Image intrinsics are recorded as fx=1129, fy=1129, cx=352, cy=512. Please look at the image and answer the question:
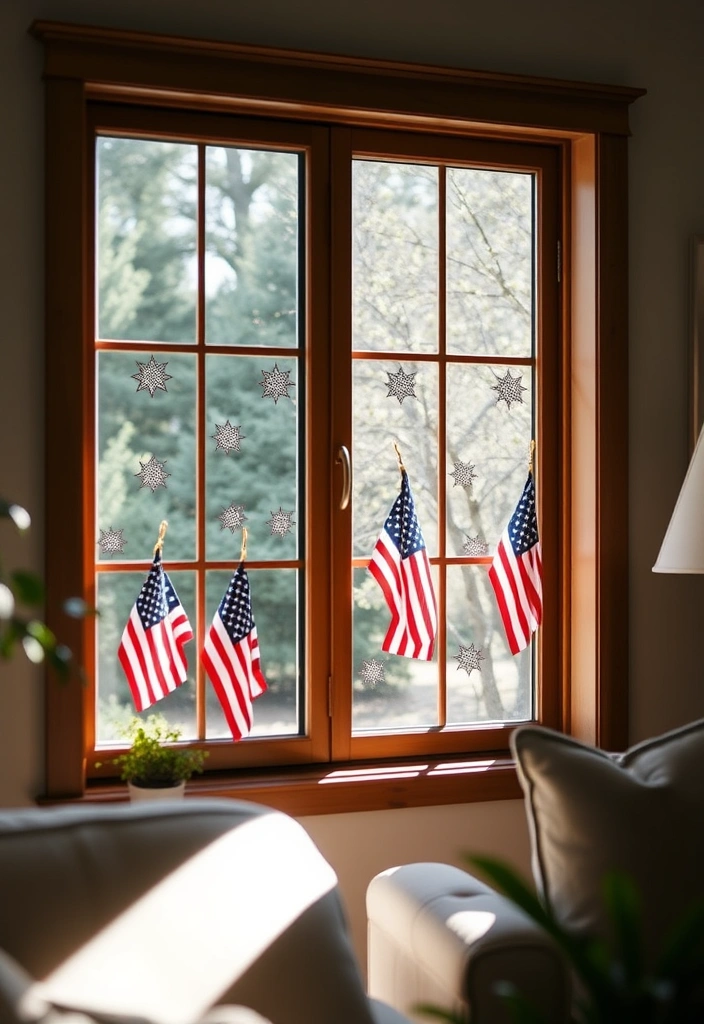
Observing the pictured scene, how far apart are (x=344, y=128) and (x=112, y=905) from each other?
82.0 inches

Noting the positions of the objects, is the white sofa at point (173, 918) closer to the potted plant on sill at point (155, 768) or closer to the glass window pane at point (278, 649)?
the potted plant on sill at point (155, 768)

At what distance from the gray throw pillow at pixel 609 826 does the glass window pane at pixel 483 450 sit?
43.9 inches

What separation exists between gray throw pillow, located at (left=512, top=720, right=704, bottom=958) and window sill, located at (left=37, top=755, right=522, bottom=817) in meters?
0.88

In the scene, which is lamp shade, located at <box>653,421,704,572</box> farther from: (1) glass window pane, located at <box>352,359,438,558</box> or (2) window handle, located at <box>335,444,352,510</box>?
(2) window handle, located at <box>335,444,352,510</box>

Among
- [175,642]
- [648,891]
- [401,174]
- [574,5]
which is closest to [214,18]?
[401,174]

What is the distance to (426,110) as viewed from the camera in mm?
2912

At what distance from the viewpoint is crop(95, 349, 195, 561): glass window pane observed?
110 inches

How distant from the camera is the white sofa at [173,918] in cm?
151

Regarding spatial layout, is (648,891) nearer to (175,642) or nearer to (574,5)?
(175,642)

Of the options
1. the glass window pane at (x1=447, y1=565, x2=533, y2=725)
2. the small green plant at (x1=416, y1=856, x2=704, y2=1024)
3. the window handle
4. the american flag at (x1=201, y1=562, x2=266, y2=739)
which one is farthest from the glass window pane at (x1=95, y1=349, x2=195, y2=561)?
the small green plant at (x1=416, y1=856, x2=704, y2=1024)

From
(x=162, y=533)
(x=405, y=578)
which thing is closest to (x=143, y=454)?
(x=162, y=533)

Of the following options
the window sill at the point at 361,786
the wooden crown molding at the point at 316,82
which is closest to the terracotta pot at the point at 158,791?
the window sill at the point at 361,786

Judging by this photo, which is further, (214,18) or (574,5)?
(574,5)

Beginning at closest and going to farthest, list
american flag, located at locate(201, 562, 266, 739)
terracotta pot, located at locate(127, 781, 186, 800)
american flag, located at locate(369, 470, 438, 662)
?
1. terracotta pot, located at locate(127, 781, 186, 800)
2. american flag, located at locate(201, 562, 266, 739)
3. american flag, located at locate(369, 470, 438, 662)
